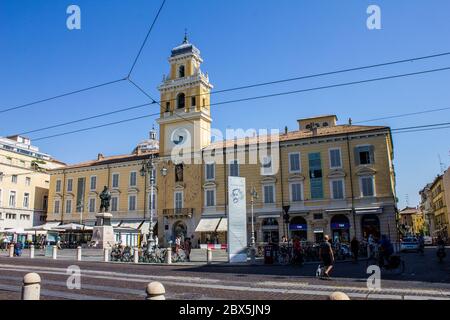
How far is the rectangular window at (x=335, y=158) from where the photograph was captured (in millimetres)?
38219

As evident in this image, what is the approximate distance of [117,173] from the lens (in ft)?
163

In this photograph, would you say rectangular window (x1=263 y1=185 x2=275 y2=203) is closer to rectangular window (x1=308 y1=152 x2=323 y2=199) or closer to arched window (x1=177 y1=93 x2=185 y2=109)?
rectangular window (x1=308 y1=152 x2=323 y2=199)

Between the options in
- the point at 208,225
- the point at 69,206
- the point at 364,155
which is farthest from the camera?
the point at 69,206

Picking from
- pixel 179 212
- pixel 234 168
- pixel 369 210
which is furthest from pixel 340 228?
pixel 179 212

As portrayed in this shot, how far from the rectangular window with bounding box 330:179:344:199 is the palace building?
0.09m

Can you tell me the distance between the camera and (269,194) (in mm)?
40750

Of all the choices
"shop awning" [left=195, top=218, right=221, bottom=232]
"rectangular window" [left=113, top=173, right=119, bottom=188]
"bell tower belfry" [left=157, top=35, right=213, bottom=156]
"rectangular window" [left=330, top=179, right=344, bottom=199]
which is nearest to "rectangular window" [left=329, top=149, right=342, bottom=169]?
"rectangular window" [left=330, top=179, right=344, bottom=199]

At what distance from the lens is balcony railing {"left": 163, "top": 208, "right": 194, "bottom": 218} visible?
143 feet

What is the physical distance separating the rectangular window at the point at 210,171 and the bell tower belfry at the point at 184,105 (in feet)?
8.66

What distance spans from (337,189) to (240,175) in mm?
10515

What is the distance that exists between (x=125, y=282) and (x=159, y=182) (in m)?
34.1

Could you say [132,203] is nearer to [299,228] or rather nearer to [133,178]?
[133,178]
